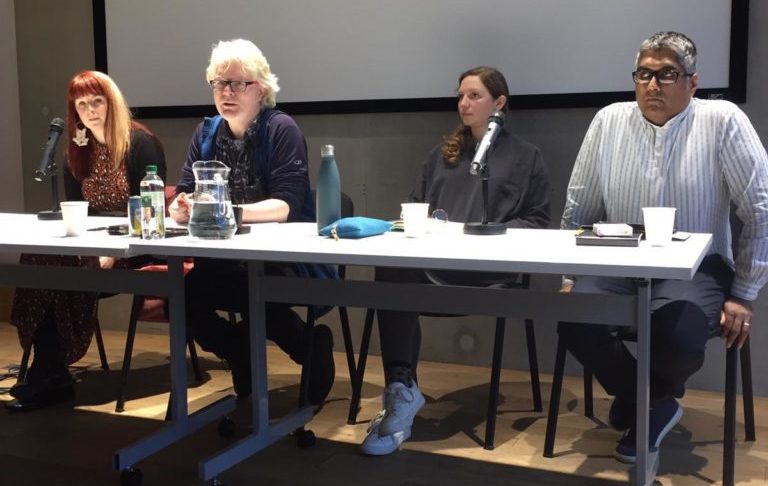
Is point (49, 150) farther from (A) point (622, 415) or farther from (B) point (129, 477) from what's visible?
(A) point (622, 415)

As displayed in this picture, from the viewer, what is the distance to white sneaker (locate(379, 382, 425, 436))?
240 centimetres

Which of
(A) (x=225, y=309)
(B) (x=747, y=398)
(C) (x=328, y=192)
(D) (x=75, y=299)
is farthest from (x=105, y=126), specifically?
(B) (x=747, y=398)

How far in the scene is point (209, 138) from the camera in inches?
106

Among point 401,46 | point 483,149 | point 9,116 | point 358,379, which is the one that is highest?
point 401,46

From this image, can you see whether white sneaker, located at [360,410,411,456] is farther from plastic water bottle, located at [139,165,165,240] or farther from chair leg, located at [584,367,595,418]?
plastic water bottle, located at [139,165,165,240]

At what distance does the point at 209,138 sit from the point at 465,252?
4.05ft

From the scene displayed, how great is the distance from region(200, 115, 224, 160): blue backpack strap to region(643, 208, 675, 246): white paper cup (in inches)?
56.1

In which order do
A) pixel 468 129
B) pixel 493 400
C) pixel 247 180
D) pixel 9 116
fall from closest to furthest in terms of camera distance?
pixel 493 400, pixel 247 180, pixel 468 129, pixel 9 116

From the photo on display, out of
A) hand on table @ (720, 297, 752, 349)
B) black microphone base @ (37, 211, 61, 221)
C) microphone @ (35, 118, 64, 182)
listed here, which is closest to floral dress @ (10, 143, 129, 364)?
black microphone base @ (37, 211, 61, 221)

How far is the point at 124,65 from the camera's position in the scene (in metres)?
3.94

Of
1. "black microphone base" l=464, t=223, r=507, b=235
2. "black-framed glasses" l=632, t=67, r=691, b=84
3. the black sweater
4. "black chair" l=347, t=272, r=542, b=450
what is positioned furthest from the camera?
the black sweater

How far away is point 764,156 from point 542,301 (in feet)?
2.60

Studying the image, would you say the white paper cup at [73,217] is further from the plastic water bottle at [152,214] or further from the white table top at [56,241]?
the plastic water bottle at [152,214]

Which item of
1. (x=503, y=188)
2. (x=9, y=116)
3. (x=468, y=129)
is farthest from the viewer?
(x=9, y=116)
